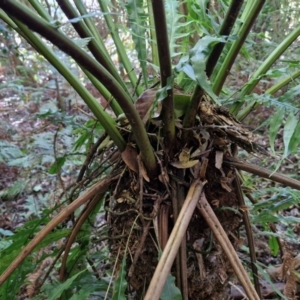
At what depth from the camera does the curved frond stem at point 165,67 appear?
602mm

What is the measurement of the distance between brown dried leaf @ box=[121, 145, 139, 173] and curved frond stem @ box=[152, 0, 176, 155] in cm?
7

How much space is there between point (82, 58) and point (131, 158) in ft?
1.02

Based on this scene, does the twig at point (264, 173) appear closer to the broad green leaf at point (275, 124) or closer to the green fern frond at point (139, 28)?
the broad green leaf at point (275, 124)

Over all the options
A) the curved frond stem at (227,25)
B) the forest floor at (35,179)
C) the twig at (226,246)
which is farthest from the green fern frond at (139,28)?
the forest floor at (35,179)

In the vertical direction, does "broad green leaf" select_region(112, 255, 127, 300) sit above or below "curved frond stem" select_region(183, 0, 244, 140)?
below

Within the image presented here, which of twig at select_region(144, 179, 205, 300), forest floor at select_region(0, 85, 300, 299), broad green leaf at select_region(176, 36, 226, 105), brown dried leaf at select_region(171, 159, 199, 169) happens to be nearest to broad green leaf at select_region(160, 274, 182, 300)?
twig at select_region(144, 179, 205, 300)

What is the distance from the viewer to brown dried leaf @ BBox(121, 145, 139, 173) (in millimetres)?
828

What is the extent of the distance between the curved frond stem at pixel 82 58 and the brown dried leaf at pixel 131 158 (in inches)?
1.3

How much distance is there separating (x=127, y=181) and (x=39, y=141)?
1232mm

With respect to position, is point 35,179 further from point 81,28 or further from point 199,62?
point 199,62

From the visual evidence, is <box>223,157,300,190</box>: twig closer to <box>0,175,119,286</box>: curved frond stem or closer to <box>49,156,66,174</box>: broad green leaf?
<box>0,175,119,286</box>: curved frond stem

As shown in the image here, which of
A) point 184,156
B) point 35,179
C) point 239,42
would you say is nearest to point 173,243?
point 184,156

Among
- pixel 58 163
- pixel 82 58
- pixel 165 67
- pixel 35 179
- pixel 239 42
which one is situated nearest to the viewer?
pixel 82 58

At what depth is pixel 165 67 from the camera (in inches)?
27.0
